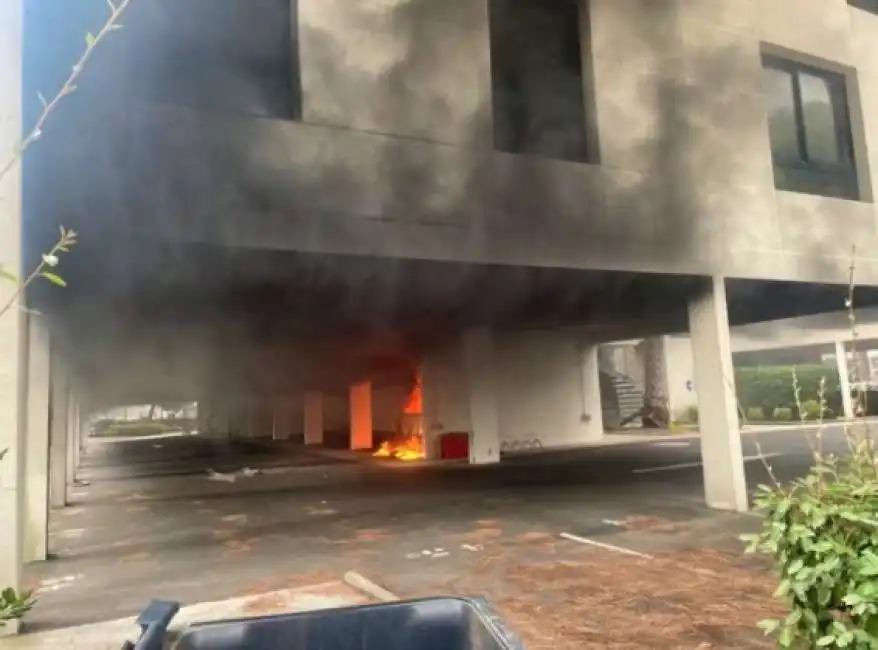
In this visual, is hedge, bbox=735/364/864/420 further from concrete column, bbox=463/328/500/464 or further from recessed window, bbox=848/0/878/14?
recessed window, bbox=848/0/878/14

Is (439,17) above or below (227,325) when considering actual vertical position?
above

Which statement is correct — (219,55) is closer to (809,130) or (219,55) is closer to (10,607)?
(10,607)

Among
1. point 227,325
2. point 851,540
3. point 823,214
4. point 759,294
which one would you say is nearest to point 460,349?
point 227,325

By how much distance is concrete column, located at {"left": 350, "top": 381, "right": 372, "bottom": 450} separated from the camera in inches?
723

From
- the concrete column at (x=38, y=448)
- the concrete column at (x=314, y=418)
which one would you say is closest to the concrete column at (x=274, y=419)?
the concrete column at (x=314, y=418)

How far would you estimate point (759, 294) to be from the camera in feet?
26.2

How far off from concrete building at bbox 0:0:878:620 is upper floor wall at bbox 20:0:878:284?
0.06 ft

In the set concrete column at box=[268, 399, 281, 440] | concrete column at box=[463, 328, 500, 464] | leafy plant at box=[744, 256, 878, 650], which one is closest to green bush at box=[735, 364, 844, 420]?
concrete column at box=[463, 328, 500, 464]

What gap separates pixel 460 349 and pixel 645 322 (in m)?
4.08

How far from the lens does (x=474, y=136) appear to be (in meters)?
4.89

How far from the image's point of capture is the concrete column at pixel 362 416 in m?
18.4

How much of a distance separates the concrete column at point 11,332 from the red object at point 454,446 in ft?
34.3

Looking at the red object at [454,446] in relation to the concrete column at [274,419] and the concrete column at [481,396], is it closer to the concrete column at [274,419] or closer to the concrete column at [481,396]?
the concrete column at [481,396]

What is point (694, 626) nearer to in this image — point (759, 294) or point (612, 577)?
point (612, 577)
